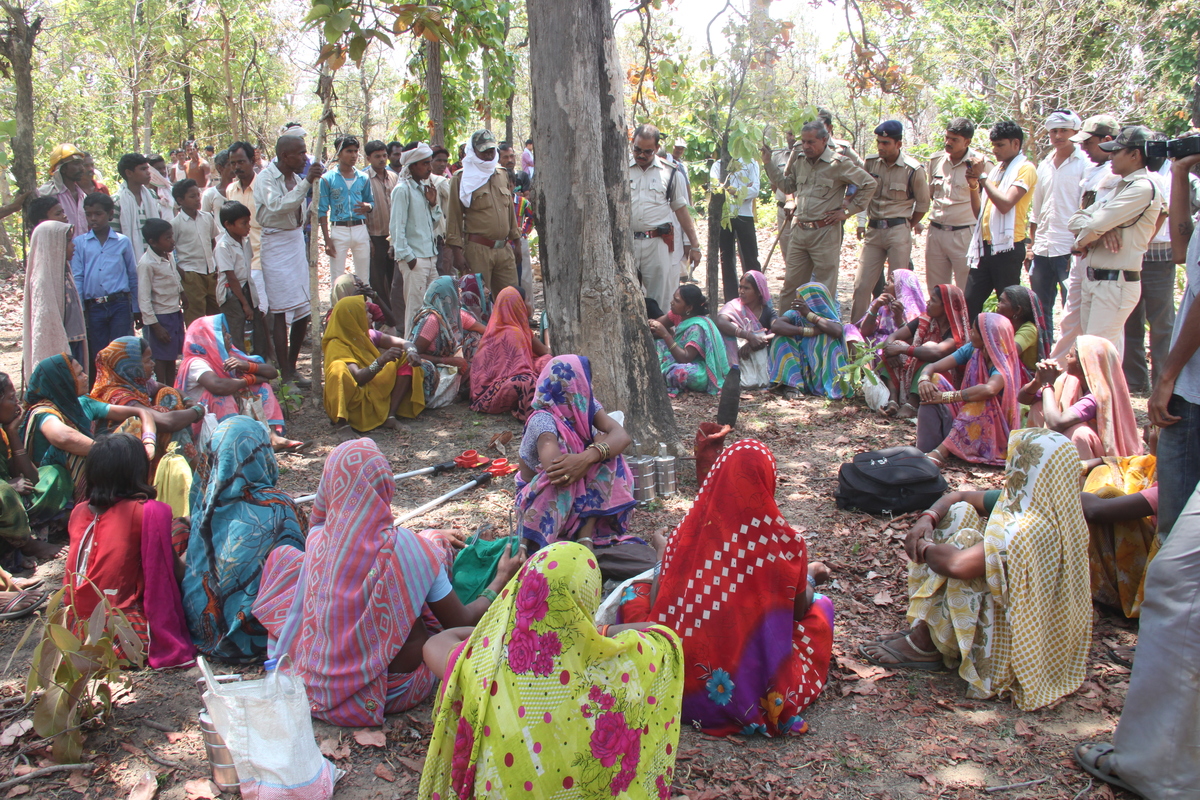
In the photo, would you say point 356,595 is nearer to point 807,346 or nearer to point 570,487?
point 570,487

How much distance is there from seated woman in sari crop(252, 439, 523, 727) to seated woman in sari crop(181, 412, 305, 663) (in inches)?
18.7

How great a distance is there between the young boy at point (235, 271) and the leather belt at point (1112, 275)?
7.26 meters

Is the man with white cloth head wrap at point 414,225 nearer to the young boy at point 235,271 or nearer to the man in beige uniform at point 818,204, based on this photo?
the young boy at point 235,271

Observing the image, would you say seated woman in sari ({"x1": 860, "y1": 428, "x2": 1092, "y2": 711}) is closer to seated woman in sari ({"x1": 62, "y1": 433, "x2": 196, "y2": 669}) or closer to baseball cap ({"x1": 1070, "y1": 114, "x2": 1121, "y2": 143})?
seated woman in sari ({"x1": 62, "y1": 433, "x2": 196, "y2": 669})

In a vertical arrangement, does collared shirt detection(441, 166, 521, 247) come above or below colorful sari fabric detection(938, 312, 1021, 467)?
above

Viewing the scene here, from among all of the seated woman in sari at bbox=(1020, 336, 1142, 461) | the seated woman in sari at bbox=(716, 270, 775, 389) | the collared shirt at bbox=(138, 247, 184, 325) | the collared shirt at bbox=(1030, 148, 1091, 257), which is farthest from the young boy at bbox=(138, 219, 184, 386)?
the collared shirt at bbox=(1030, 148, 1091, 257)

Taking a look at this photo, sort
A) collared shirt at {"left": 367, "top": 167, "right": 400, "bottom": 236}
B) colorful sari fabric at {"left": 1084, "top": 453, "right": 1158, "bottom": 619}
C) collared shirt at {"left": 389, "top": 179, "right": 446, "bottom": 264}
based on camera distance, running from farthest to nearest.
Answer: collared shirt at {"left": 367, "top": 167, "right": 400, "bottom": 236} → collared shirt at {"left": 389, "top": 179, "right": 446, "bottom": 264} → colorful sari fabric at {"left": 1084, "top": 453, "right": 1158, "bottom": 619}

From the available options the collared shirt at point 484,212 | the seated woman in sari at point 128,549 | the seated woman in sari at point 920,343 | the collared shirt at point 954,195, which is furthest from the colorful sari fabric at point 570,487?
the collared shirt at point 954,195

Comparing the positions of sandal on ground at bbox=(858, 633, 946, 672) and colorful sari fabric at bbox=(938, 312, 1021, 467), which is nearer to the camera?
sandal on ground at bbox=(858, 633, 946, 672)

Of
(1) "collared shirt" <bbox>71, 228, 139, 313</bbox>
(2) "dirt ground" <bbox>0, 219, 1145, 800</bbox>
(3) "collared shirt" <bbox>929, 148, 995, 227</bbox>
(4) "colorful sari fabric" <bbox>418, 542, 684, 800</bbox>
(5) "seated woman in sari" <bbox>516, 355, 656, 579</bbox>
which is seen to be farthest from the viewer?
(3) "collared shirt" <bbox>929, 148, 995, 227</bbox>

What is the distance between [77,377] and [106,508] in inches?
79.3

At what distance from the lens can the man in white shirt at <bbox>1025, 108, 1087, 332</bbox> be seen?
7.45 m

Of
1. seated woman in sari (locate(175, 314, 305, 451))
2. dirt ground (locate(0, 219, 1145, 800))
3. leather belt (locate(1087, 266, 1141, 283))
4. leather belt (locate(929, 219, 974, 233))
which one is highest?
leather belt (locate(929, 219, 974, 233))

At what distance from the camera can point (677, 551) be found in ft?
10.3
